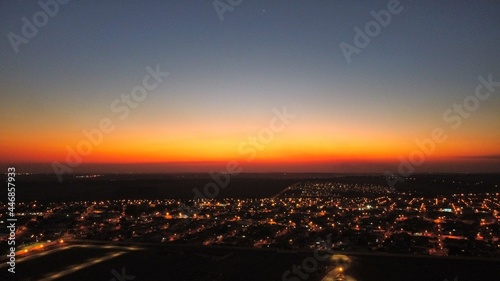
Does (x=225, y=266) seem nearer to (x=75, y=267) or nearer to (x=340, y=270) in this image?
(x=340, y=270)

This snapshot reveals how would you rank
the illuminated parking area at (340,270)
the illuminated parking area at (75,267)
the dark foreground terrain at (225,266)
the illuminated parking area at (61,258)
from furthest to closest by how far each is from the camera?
the illuminated parking area at (61,258)
the illuminated parking area at (75,267)
the dark foreground terrain at (225,266)
the illuminated parking area at (340,270)

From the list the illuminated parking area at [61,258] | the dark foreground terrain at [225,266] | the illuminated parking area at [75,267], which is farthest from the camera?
the illuminated parking area at [61,258]

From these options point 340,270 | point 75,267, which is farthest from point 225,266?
point 75,267

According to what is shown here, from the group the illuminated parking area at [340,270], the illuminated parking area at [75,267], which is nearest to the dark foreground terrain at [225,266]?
the illuminated parking area at [75,267]

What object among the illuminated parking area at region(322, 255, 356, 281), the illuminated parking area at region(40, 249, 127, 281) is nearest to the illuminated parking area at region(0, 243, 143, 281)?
the illuminated parking area at region(40, 249, 127, 281)

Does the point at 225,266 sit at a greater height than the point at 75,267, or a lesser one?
lesser

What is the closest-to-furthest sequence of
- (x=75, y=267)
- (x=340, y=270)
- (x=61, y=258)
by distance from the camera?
(x=340, y=270) → (x=75, y=267) → (x=61, y=258)

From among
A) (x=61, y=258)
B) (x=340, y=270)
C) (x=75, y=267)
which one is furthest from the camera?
(x=61, y=258)

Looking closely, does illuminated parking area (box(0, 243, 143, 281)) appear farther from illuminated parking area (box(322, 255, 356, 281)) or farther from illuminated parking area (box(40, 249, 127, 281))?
illuminated parking area (box(322, 255, 356, 281))

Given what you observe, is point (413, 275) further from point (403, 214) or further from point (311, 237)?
point (403, 214)

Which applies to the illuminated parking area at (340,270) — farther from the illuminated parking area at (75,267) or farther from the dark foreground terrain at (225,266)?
the illuminated parking area at (75,267)

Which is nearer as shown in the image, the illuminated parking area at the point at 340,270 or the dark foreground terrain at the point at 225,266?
the illuminated parking area at the point at 340,270
